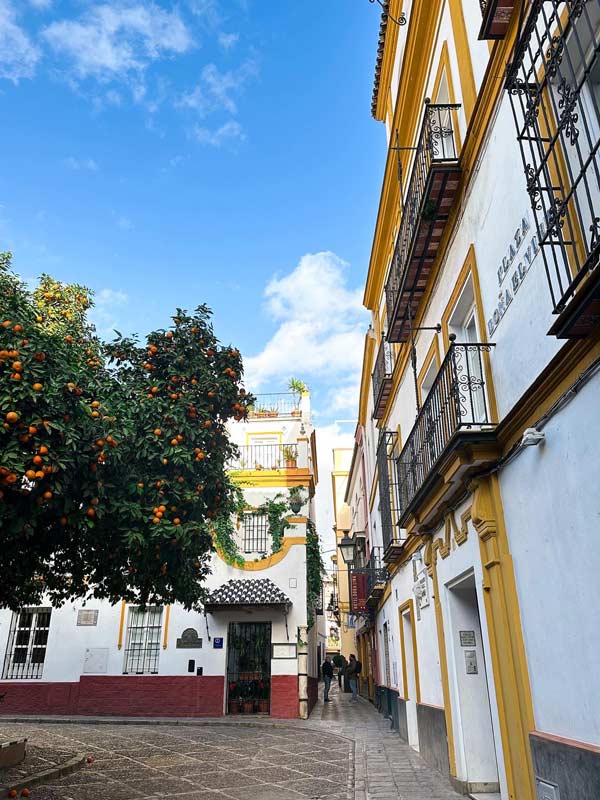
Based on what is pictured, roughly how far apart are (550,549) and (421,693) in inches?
232

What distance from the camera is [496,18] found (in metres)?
5.23

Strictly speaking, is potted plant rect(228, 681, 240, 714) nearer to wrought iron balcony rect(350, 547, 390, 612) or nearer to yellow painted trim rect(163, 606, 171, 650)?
yellow painted trim rect(163, 606, 171, 650)

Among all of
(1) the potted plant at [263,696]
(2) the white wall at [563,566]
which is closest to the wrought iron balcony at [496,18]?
(2) the white wall at [563,566]

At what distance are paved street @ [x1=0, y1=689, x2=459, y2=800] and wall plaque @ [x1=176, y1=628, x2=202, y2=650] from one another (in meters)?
1.99

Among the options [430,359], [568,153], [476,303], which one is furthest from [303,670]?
[568,153]

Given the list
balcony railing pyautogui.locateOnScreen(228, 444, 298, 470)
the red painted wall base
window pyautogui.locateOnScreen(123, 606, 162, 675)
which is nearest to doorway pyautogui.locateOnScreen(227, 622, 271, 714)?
the red painted wall base

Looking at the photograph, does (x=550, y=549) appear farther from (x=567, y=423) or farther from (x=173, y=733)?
(x=173, y=733)

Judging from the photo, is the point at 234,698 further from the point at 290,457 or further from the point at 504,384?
the point at 504,384

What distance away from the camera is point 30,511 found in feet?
18.1

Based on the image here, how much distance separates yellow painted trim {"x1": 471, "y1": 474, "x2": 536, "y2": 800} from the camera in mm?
4988

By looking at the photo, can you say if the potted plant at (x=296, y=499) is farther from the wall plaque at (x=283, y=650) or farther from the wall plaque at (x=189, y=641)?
the wall plaque at (x=189, y=641)

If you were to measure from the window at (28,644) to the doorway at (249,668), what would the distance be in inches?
197

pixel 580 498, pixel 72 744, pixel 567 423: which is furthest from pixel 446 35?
pixel 72 744

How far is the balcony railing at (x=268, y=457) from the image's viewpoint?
63.2 ft
